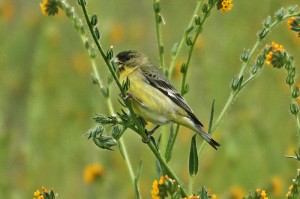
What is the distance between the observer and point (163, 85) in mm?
4344

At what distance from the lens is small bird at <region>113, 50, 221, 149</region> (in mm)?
4070

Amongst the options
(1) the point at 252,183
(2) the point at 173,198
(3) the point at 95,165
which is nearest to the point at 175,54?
(2) the point at 173,198

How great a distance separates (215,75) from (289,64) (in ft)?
10.8

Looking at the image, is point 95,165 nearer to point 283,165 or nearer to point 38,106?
point 38,106

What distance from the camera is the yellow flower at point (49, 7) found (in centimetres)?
402

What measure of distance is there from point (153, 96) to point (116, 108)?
327 cm

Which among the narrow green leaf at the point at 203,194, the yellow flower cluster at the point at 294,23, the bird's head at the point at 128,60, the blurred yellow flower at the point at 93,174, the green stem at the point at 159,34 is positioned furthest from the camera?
the blurred yellow flower at the point at 93,174

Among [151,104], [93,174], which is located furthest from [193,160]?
[93,174]

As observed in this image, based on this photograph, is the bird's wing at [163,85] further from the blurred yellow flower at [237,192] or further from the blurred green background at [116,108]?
the blurred green background at [116,108]

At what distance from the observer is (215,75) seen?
22.9 ft

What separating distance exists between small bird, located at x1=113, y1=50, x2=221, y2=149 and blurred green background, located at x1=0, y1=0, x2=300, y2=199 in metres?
1.77

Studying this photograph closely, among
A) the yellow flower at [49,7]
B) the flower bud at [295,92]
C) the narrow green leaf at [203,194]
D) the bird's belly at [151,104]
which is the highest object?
the yellow flower at [49,7]

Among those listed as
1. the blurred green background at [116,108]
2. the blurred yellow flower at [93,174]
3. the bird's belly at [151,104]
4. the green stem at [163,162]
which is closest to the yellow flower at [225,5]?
the bird's belly at [151,104]

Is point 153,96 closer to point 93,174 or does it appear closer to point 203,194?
point 203,194
